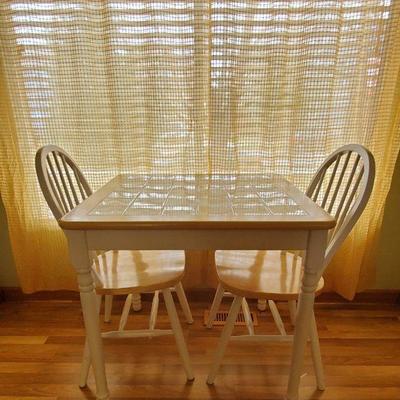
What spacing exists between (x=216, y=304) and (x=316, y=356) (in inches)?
17.3

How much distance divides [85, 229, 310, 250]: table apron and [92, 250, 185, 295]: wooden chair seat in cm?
25

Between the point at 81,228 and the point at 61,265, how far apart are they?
0.92 meters

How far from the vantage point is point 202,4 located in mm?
1201

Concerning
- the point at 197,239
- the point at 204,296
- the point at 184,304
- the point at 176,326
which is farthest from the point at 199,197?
the point at 204,296

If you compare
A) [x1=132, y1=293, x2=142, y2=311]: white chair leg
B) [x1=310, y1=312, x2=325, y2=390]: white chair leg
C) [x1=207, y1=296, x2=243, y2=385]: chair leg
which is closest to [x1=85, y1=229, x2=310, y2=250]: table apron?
[x1=207, y1=296, x2=243, y2=385]: chair leg

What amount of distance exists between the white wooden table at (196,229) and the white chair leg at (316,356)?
0.16 metres

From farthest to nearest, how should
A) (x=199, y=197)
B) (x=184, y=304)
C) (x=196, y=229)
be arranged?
1. (x=184, y=304)
2. (x=199, y=197)
3. (x=196, y=229)

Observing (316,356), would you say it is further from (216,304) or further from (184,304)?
(184,304)

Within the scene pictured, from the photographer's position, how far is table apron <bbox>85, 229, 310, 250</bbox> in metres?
0.83

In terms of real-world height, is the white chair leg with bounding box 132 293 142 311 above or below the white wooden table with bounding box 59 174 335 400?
below

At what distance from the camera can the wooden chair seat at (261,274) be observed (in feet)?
3.30

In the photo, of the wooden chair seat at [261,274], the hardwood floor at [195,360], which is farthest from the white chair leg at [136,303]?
the wooden chair seat at [261,274]

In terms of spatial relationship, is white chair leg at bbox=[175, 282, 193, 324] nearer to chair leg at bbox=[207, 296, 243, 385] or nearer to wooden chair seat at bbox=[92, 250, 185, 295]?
wooden chair seat at bbox=[92, 250, 185, 295]

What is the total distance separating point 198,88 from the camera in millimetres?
1306
